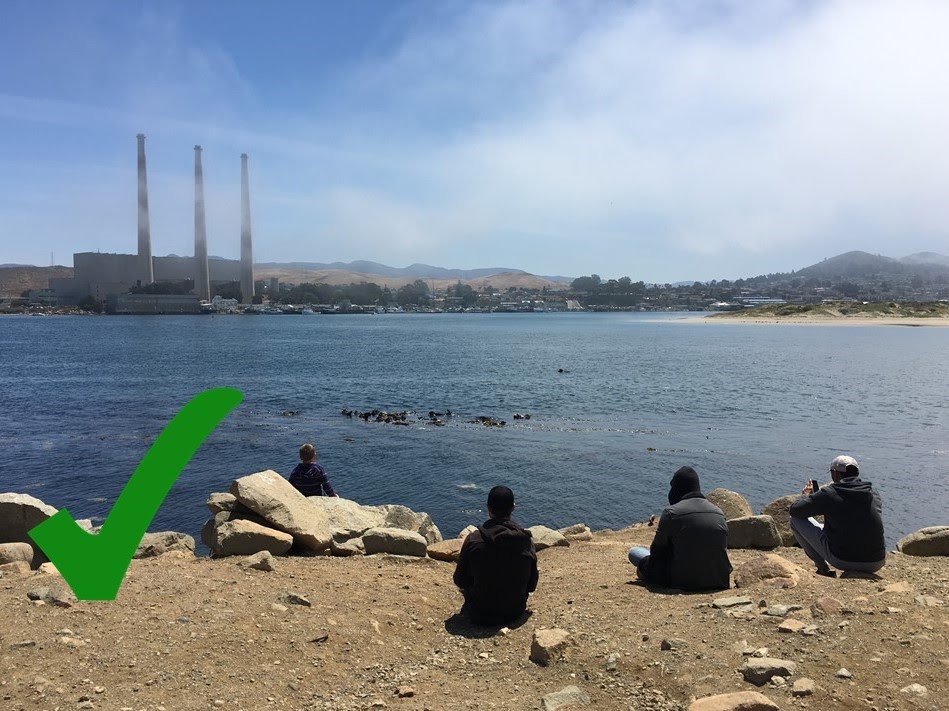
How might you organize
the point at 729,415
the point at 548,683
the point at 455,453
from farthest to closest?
the point at 729,415, the point at 455,453, the point at 548,683

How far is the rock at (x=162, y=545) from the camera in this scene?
10461mm

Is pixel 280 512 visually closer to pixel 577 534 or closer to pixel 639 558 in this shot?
pixel 639 558

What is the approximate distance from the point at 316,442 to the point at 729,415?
19904 mm

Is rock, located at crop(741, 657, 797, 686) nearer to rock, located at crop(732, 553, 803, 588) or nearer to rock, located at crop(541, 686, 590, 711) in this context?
rock, located at crop(541, 686, 590, 711)

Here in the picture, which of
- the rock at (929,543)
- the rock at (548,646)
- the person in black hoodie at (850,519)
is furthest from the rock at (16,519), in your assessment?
the rock at (929,543)

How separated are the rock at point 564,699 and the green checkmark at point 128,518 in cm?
346

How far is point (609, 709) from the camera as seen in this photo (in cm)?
547

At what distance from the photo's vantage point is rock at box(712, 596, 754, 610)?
7.15 meters

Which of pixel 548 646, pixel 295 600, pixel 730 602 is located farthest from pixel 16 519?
pixel 730 602

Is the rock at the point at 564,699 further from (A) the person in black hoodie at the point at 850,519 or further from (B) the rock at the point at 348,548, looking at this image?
(B) the rock at the point at 348,548

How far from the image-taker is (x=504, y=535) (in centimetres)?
723

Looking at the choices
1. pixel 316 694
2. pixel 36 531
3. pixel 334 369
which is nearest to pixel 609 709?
pixel 316 694

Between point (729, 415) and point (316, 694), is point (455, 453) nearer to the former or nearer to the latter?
point (729, 415)

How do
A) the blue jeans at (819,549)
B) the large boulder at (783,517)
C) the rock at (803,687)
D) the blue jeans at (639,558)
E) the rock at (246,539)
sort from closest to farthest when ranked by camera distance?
1. the rock at (803,687)
2. the blue jeans at (819,549)
3. the blue jeans at (639,558)
4. the rock at (246,539)
5. the large boulder at (783,517)
